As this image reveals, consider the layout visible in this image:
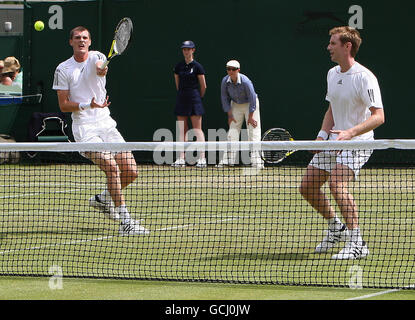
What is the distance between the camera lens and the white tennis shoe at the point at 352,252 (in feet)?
23.5

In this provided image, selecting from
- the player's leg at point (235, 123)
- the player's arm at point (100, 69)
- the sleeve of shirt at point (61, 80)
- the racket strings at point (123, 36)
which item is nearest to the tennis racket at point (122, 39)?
the racket strings at point (123, 36)

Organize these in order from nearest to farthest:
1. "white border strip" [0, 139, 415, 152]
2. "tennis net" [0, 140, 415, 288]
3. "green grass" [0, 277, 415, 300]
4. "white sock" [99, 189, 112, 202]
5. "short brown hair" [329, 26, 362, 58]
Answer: "green grass" [0, 277, 415, 300], "white border strip" [0, 139, 415, 152], "tennis net" [0, 140, 415, 288], "short brown hair" [329, 26, 362, 58], "white sock" [99, 189, 112, 202]

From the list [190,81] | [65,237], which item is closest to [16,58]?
[190,81]

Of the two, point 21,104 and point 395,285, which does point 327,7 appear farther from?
point 395,285

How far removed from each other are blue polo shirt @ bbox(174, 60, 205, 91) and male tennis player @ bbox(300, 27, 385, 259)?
8381 mm

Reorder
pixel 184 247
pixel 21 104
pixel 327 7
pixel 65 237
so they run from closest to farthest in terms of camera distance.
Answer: pixel 184 247 → pixel 65 237 → pixel 327 7 → pixel 21 104

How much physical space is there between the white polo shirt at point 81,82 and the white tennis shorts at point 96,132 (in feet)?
0.13

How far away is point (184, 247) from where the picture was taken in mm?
7934

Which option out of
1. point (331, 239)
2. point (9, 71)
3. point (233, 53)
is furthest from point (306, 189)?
point (9, 71)

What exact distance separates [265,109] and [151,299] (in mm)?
10531

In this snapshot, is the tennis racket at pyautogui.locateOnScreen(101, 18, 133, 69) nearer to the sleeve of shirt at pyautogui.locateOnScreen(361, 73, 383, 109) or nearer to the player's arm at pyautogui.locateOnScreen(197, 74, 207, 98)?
the sleeve of shirt at pyautogui.locateOnScreen(361, 73, 383, 109)

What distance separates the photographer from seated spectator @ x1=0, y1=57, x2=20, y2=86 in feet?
54.8

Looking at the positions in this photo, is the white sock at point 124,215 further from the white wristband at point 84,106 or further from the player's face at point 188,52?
the player's face at point 188,52

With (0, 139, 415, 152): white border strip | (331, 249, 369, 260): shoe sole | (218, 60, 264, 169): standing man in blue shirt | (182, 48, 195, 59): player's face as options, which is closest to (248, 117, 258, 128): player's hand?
(218, 60, 264, 169): standing man in blue shirt
